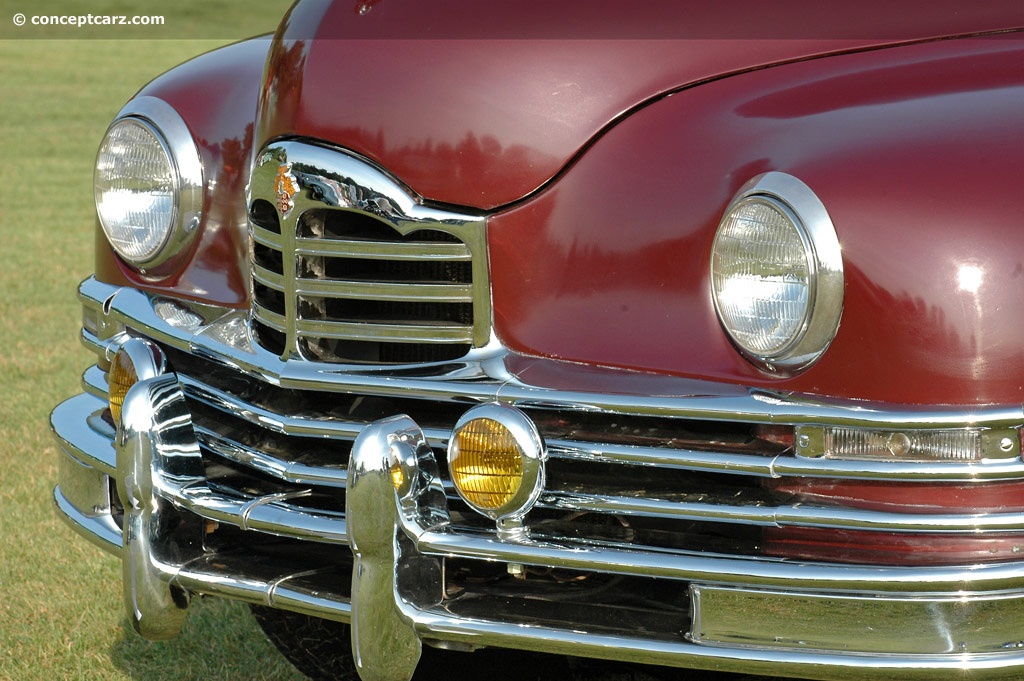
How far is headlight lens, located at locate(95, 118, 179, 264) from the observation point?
2898 millimetres

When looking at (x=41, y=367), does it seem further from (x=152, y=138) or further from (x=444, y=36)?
(x=444, y=36)

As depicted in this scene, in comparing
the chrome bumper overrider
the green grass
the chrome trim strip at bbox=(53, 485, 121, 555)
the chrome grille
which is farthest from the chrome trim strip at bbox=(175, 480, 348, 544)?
the green grass

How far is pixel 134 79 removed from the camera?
819 inches

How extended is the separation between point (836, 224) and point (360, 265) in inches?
35.8

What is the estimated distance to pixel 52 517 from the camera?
174 inches

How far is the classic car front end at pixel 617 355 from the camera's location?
1.88 meters

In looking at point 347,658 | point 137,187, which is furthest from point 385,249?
point 347,658

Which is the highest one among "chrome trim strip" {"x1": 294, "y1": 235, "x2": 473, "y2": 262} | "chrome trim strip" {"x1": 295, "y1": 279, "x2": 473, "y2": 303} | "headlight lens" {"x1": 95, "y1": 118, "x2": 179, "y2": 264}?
"headlight lens" {"x1": 95, "y1": 118, "x2": 179, "y2": 264}

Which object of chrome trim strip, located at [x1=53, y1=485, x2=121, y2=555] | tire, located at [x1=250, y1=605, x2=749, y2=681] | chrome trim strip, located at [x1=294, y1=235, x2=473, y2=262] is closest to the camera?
chrome trim strip, located at [x1=294, y1=235, x2=473, y2=262]

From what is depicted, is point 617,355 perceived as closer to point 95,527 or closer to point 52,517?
point 95,527

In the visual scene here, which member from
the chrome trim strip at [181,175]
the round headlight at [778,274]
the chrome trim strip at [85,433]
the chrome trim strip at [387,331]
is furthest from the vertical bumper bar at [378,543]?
the chrome trim strip at [181,175]

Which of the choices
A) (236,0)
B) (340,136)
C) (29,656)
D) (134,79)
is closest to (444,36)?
(340,136)

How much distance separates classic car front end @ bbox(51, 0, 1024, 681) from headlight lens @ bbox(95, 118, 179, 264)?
1.01 feet

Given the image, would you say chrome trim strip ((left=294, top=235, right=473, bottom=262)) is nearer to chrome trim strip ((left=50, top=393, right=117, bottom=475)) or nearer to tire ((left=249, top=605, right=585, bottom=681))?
chrome trim strip ((left=50, top=393, right=117, bottom=475))
